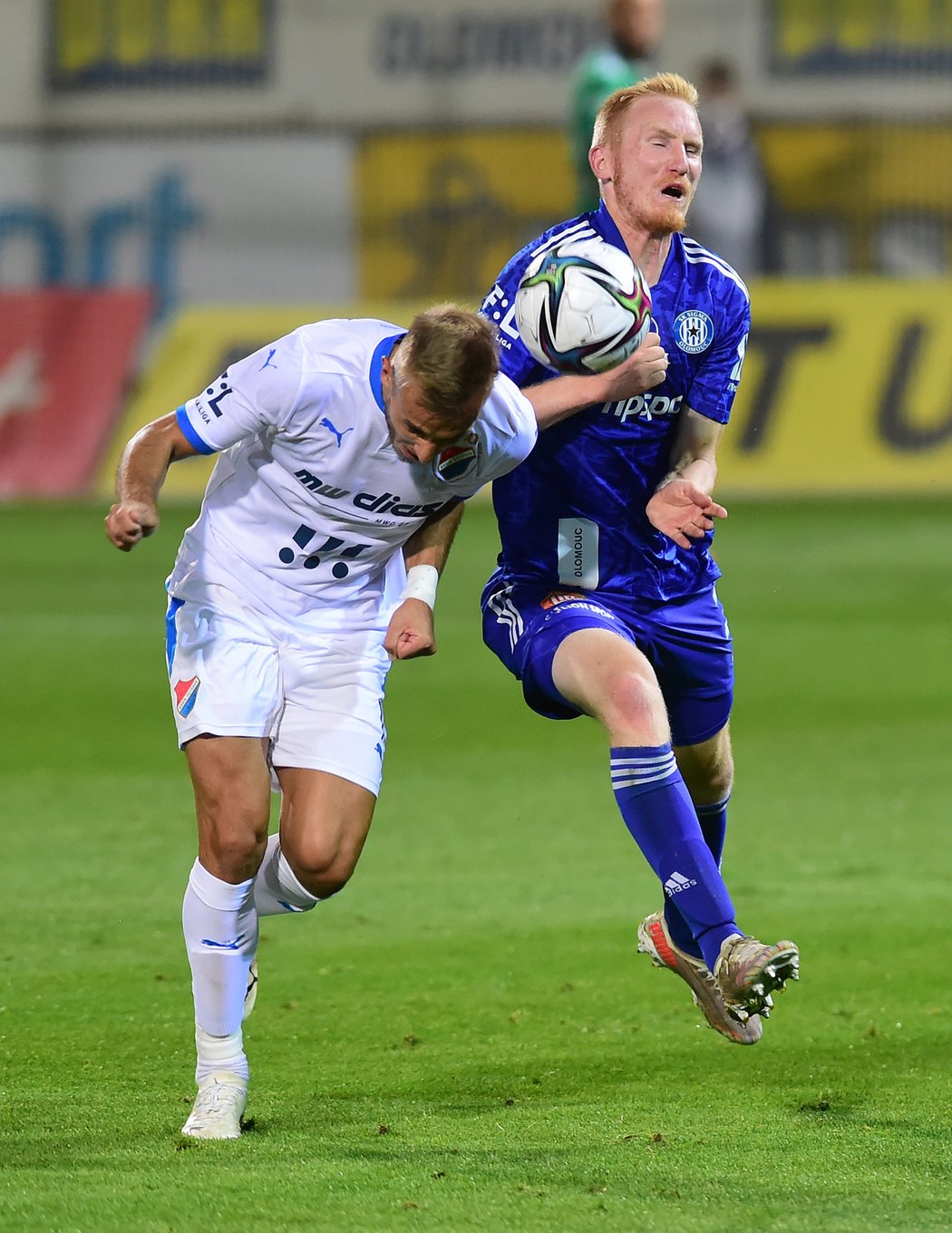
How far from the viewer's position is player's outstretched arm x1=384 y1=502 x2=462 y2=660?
15.4ft

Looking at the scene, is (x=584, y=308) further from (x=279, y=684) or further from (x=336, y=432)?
(x=279, y=684)

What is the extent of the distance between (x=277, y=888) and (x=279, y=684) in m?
0.55

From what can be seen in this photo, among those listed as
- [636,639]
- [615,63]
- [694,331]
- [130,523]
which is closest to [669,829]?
[636,639]

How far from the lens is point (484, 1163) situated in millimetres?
4211

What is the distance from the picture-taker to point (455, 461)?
478 cm

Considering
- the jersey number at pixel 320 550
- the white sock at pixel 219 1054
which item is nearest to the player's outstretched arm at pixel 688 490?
the jersey number at pixel 320 550

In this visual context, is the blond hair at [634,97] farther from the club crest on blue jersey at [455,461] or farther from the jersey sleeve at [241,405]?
the jersey sleeve at [241,405]

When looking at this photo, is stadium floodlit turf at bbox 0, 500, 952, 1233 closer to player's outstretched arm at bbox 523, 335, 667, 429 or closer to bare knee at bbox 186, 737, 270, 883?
bare knee at bbox 186, 737, 270, 883

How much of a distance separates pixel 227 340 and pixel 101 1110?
14348mm

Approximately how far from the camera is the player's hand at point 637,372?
16.6ft

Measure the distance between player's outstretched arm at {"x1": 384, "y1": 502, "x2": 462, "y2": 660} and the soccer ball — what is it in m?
0.49

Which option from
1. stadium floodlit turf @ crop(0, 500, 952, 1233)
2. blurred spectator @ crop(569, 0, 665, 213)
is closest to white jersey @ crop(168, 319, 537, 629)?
stadium floodlit turf @ crop(0, 500, 952, 1233)

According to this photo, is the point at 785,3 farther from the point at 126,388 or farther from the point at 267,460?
the point at 267,460

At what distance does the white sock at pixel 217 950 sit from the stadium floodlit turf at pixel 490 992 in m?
0.26
